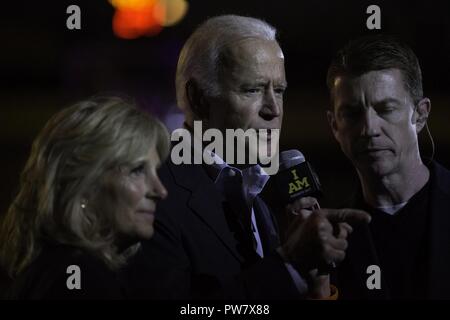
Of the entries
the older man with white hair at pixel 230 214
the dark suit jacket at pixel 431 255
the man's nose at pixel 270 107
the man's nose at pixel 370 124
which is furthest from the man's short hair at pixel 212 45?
the dark suit jacket at pixel 431 255

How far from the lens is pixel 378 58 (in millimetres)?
2463

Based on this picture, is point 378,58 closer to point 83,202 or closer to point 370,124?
point 370,124

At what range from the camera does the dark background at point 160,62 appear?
4.54m

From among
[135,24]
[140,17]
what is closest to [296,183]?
[140,17]

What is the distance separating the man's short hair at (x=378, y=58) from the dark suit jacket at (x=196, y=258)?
1.83 ft

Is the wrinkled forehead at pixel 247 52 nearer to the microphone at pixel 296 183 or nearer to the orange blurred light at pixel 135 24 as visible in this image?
the microphone at pixel 296 183

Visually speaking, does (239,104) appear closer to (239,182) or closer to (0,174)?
(239,182)

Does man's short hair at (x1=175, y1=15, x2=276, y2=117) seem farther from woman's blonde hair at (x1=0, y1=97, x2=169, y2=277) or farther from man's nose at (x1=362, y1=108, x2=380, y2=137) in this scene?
woman's blonde hair at (x1=0, y1=97, x2=169, y2=277)

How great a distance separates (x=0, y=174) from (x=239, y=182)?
2751 millimetres

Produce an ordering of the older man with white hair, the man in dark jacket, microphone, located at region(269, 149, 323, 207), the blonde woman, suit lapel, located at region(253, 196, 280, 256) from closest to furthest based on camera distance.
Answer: the blonde woman < the older man with white hair < microphone, located at region(269, 149, 323, 207) < the man in dark jacket < suit lapel, located at region(253, 196, 280, 256)

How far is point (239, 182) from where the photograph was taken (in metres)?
2.45

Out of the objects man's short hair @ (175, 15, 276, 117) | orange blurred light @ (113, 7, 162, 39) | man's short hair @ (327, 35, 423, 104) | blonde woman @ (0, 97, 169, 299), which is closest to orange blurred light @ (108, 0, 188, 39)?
orange blurred light @ (113, 7, 162, 39)

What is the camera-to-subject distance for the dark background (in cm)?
454

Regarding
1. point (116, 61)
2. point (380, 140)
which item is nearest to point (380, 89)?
point (380, 140)
